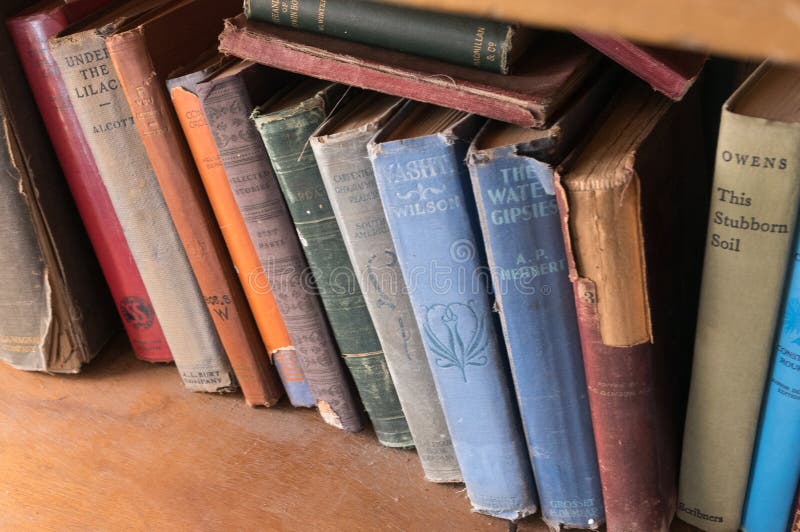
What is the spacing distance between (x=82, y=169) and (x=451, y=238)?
46 cm

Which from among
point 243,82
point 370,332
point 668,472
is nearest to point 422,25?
point 243,82

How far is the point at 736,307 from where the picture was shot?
22.1 inches

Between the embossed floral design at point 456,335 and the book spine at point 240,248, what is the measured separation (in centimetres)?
22

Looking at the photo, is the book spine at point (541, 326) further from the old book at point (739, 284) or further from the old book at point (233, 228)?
the old book at point (233, 228)

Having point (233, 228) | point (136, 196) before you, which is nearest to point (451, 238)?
point (233, 228)

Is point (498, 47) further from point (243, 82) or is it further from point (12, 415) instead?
point (12, 415)

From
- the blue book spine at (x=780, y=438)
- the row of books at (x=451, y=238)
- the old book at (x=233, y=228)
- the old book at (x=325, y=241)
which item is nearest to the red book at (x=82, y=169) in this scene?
the row of books at (x=451, y=238)

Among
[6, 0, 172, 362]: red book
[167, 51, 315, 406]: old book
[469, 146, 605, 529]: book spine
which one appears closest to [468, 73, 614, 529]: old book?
[469, 146, 605, 529]: book spine

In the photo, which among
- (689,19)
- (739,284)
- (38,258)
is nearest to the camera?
(689,19)

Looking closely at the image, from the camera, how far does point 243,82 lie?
2.20ft

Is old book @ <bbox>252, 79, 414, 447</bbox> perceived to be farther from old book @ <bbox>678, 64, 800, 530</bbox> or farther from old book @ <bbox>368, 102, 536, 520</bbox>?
old book @ <bbox>678, 64, 800, 530</bbox>

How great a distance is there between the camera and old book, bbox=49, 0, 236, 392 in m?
0.74

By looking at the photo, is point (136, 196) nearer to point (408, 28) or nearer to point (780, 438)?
point (408, 28)

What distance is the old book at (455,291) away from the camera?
0.58m
